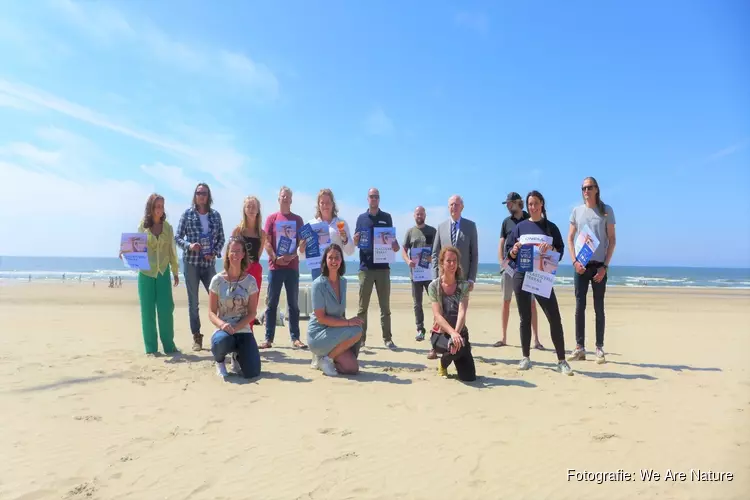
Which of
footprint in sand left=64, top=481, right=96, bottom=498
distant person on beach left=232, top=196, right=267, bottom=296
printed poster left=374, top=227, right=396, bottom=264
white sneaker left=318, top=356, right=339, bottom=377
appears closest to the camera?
footprint in sand left=64, top=481, right=96, bottom=498

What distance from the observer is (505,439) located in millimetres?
3105

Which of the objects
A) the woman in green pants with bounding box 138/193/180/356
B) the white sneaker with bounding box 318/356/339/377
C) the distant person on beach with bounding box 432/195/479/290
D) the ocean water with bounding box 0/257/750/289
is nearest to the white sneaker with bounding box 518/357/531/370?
the distant person on beach with bounding box 432/195/479/290

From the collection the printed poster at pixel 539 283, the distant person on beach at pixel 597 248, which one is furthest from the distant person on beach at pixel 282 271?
the distant person on beach at pixel 597 248

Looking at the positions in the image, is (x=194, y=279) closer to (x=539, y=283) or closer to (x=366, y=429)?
(x=366, y=429)

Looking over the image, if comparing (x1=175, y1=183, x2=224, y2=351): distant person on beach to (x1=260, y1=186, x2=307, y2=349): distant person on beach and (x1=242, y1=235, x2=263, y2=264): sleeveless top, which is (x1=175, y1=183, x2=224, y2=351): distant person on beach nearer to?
(x1=242, y1=235, x2=263, y2=264): sleeveless top

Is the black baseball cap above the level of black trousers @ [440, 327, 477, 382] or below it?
above

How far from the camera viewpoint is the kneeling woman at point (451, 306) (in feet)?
15.2

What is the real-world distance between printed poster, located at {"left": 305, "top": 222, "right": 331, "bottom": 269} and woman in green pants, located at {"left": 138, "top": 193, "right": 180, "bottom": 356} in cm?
174

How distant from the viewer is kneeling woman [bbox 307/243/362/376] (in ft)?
16.1

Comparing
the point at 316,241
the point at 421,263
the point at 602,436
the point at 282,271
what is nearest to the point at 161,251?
the point at 282,271

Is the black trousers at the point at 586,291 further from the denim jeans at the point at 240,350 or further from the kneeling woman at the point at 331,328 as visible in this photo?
the denim jeans at the point at 240,350

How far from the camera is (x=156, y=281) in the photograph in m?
5.81

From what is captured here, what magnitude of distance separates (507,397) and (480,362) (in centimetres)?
157

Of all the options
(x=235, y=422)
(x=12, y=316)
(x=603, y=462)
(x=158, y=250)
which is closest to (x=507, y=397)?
(x=603, y=462)
